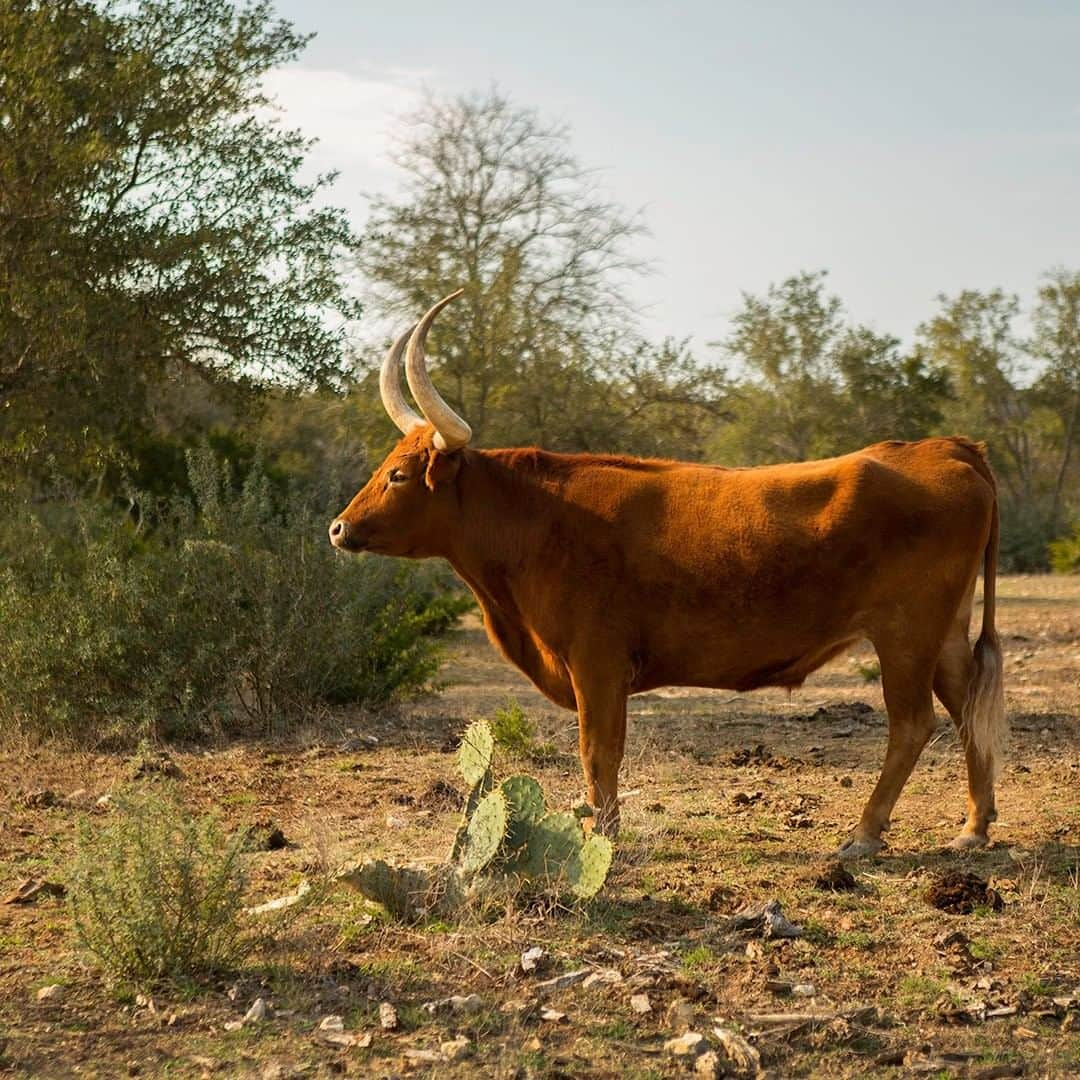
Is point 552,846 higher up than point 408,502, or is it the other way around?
point 408,502

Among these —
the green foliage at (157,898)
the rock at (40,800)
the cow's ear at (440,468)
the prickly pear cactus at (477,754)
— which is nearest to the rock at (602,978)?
the green foliage at (157,898)

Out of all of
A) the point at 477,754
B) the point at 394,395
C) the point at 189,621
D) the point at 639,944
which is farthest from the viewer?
the point at 189,621

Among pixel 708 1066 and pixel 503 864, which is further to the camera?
pixel 503 864

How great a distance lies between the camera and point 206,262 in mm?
11102

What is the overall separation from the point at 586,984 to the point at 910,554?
2650 mm

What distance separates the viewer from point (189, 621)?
1012cm

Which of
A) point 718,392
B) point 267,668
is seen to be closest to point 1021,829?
point 267,668

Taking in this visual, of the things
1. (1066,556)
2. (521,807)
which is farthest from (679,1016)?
(1066,556)

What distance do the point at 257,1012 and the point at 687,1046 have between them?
1.35 metres

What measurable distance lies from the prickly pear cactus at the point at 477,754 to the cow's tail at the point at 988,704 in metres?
2.26

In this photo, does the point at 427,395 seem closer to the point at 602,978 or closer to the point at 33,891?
the point at 33,891

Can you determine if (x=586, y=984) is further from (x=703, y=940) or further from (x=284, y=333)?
(x=284, y=333)

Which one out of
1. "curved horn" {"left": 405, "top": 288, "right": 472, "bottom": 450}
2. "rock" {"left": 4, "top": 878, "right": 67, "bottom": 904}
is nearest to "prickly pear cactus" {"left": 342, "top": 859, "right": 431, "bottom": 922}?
"rock" {"left": 4, "top": 878, "right": 67, "bottom": 904}

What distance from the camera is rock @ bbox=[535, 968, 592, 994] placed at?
16.2ft
